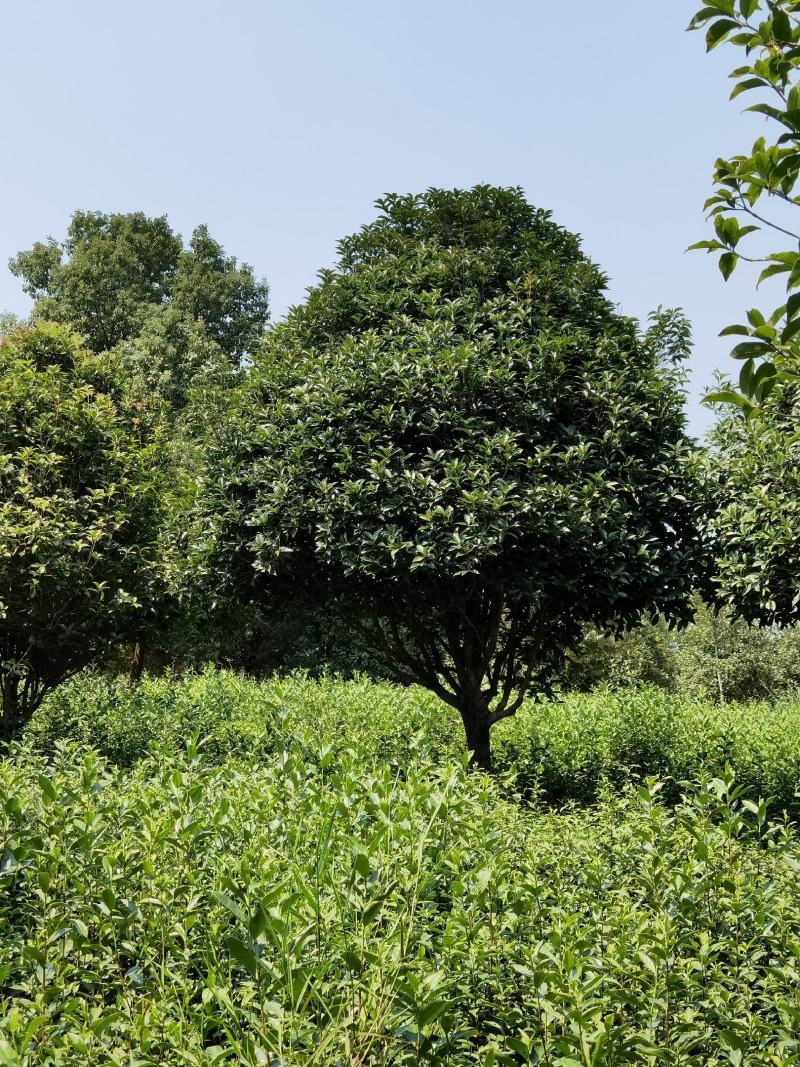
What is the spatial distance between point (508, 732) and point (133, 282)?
29749 millimetres

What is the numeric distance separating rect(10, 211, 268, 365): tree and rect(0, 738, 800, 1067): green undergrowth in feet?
99.0

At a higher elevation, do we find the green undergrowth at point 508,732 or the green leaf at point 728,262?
the green leaf at point 728,262

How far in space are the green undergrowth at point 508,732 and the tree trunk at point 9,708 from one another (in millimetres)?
237

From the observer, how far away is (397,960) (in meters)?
2.31

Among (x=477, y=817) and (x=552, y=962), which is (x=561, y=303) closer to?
(x=477, y=817)

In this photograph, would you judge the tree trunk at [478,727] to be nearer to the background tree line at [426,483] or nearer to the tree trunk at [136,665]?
the background tree line at [426,483]

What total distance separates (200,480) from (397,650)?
8.33ft

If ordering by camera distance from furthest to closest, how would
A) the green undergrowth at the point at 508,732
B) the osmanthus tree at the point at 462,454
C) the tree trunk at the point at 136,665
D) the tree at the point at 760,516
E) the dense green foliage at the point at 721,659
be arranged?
1. the dense green foliage at the point at 721,659
2. the tree trunk at the point at 136,665
3. the green undergrowth at the point at 508,732
4. the tree at the point at 760,516
5. the osmanthus tree at the point at 462,454

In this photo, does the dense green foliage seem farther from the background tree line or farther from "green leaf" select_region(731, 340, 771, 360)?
"green leaf" select_region(731, 340, 771, 360)

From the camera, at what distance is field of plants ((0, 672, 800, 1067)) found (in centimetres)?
223

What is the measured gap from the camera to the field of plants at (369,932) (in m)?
2.23

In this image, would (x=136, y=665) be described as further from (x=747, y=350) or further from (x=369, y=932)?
(x=747, y=350)

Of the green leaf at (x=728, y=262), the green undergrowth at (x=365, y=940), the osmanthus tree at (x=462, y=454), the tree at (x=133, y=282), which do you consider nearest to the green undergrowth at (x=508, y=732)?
the osmanthus tree at (x=462, y=454)

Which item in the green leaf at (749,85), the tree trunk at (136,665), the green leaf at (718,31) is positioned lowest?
the tree trunk at (136,665)
